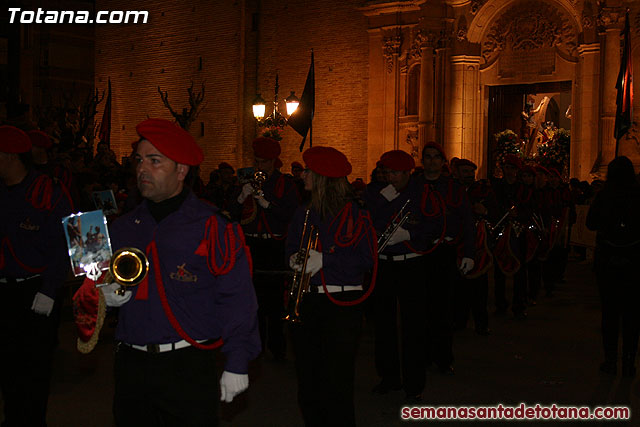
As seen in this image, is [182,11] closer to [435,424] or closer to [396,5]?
[396,5]

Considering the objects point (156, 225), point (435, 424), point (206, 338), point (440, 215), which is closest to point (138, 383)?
point (206, 338)

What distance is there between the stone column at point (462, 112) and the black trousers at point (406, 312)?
17706 millimetres

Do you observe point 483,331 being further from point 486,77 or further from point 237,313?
→ point 486,77

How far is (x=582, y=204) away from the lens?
19.5 m

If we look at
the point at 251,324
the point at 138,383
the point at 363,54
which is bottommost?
the point at 138,383

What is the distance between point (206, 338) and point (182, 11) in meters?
32.4

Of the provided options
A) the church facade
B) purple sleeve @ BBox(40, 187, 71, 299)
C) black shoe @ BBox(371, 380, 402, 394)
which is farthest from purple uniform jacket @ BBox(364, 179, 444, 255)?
the church facade

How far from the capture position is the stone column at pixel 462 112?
2470cm

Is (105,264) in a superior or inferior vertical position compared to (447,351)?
superior

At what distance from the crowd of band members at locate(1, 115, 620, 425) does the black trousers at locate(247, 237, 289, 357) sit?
0.05ft

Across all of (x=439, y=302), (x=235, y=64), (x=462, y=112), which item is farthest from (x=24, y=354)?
(x=235, y=64)

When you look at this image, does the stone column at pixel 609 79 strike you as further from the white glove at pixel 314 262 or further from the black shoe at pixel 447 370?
the white glove at pixel 314 262

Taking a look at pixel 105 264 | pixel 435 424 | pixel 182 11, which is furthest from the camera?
pixel 182 11

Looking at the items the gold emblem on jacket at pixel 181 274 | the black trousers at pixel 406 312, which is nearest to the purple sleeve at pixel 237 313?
the gold emblem on jacket at pixel 181 274
